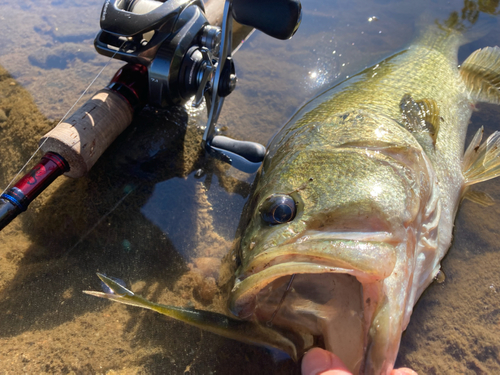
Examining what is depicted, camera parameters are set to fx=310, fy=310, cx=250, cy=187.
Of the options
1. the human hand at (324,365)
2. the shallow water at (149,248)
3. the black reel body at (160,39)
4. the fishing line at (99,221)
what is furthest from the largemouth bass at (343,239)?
the black reel body at (160,39)

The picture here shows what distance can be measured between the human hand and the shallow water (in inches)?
11.3

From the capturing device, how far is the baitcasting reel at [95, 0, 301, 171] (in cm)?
194

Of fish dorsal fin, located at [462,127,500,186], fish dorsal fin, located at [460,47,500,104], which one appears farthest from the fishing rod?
fish dorsal fin, located at [460,47,500,104]

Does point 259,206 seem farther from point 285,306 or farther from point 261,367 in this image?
point 261,367

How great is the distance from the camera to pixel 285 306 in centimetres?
165

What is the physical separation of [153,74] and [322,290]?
5.92 ft

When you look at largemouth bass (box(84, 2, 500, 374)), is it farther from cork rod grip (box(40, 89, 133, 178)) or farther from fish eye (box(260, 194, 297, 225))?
cork rod grip (box(40, 89, 133, 178))

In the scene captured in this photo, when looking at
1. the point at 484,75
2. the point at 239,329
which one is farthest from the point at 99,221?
the point at 484,75

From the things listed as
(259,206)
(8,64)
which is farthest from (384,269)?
(8,64)

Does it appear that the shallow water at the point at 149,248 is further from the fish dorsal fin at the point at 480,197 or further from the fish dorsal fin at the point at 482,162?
the fish dorsal fin at the point at 482,162

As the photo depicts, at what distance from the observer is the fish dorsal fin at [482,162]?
2576mm

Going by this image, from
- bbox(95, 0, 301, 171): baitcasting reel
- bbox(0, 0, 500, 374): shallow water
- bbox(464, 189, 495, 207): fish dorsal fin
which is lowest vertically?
bbox(464, 189, 495, 207): fish dorsal fin

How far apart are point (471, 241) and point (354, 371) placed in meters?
1.58

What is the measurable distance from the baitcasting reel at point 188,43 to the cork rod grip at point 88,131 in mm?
262
